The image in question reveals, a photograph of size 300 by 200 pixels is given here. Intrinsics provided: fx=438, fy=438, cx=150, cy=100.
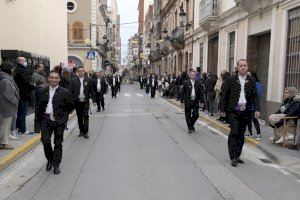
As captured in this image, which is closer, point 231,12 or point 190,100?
point 190,100

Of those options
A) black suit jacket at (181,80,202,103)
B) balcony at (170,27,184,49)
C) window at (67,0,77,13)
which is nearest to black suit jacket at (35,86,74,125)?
black suit jacket at (181,80,202,103)

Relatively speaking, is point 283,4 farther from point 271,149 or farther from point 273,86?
point 271,149

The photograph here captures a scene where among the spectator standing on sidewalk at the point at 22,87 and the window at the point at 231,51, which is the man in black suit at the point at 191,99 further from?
the window at the point at 231,51

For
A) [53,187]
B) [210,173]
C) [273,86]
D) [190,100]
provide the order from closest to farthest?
[53,187] < [210,173] < [190,100] < [273,86]

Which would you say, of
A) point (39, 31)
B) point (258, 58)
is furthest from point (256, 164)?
point (39, 31)

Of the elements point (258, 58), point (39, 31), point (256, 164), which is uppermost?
point (39, 31)

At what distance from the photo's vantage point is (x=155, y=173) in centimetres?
715

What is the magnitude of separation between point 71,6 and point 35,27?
3014 centimetres

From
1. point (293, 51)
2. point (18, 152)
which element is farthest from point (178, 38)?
point (18, 152)

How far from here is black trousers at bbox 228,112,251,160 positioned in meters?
7.95

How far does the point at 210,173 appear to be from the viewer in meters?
7.22

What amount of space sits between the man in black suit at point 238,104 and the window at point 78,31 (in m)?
41.8

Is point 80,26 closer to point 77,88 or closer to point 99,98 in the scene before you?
point 99,98

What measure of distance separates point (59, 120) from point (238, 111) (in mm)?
3213
